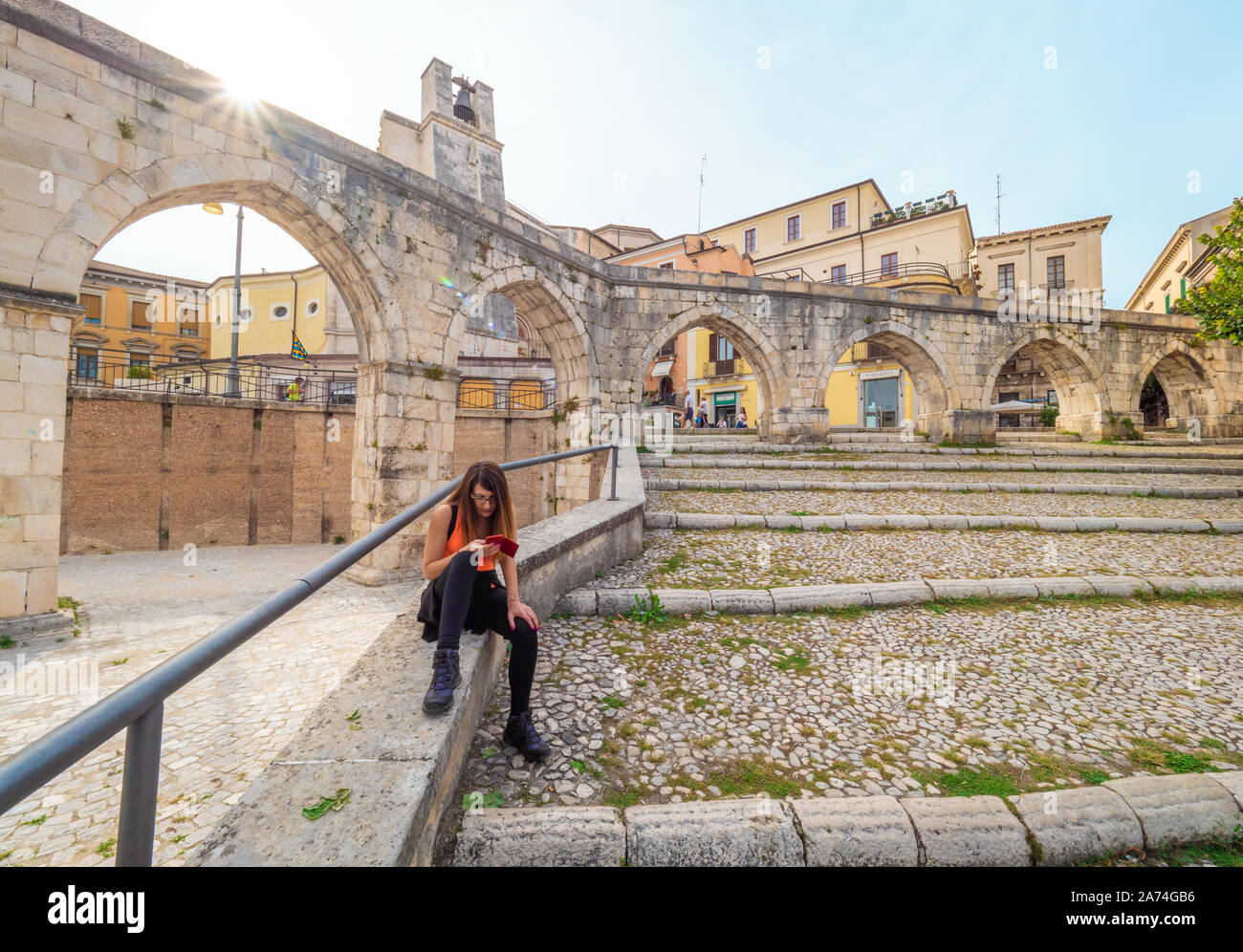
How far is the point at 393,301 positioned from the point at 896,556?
764cm

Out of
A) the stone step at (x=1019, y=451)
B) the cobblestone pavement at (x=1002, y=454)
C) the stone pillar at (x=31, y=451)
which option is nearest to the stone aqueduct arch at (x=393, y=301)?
the stone pillar at (x=31, y=451)

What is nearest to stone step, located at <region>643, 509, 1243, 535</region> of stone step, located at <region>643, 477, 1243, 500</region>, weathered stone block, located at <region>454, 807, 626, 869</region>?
stone step, located at <region>643, 477, 1243, 500</region>

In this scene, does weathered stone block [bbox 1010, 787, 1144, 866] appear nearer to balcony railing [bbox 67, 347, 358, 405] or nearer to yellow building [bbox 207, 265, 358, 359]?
balcony railing [bbox 67, 347, 358, 405]

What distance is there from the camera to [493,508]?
8.70 feet

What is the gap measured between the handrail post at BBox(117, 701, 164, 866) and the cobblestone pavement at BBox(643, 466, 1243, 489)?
732 cm

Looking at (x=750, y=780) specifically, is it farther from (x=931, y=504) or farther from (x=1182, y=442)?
(x=1182, y=442)

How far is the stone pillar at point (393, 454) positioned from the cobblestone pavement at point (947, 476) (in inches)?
145

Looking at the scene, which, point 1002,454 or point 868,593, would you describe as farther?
point 1002,454

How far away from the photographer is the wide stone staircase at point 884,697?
71.0 inches

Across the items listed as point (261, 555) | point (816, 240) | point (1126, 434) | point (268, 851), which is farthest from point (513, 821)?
point (816, 240)

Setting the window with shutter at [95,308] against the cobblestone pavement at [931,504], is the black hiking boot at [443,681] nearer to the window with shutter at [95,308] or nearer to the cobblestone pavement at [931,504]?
the cobblestone pavement at [931,504]

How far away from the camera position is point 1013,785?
203cm

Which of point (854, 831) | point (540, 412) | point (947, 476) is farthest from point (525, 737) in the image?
point (540, 412)

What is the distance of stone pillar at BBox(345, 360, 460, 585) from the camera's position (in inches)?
312
